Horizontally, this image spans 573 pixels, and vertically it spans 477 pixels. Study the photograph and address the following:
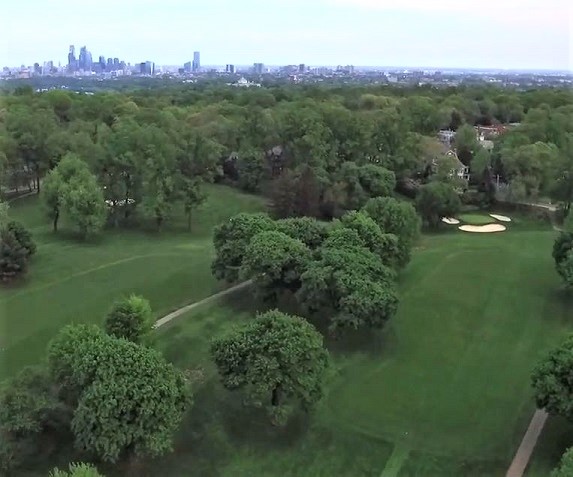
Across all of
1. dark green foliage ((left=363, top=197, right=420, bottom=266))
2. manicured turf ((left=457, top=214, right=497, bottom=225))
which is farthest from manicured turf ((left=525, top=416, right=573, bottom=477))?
manicured turf ((left=457, top=214, right=497, bottom=225))

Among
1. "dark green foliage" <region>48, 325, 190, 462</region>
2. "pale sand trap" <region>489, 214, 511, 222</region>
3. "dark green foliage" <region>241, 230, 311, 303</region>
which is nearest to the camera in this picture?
"dark green foliage" <region>48, 325, 190, 462</region>

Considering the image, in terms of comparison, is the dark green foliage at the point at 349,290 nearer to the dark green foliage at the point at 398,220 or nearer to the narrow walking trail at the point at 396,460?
the dark green foliage at the point at 398,220

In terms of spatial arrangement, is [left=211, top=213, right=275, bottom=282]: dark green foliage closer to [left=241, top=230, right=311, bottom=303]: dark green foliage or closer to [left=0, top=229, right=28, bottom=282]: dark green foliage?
[left=241, top=230, right=311, bottom=303]: dark green foliage

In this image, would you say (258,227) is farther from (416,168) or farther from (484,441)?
(416,168)

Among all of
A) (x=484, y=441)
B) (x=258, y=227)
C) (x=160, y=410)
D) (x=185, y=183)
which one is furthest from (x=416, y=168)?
(x=160, y=410)

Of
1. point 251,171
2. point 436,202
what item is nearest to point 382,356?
point 436,202

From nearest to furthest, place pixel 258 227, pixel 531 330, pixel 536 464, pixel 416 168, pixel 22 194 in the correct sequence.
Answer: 1. pixel 536 464
2. pixel 531 330
3. pixel 258 227
4. pixel 22 194
5. pixel 416 168

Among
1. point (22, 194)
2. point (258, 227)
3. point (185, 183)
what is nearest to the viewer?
point (258, 227)
